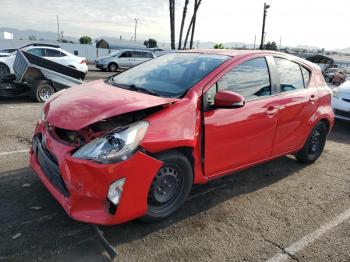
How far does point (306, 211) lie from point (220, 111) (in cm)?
155

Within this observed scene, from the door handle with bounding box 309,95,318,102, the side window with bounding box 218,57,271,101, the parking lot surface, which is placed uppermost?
the side window with bounding box 218,57,271,101

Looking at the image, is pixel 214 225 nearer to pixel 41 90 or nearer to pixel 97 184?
pixel 97 184

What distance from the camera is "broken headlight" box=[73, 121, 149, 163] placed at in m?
2.98

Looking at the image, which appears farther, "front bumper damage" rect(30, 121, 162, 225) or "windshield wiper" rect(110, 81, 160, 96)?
"windshield wiper" rect(110, 81, 160, 96)

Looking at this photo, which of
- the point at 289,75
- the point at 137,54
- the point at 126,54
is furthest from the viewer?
the point at 137,54

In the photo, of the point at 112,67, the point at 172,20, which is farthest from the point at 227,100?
the point at 172,20

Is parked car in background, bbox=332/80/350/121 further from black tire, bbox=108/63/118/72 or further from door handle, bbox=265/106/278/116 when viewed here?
black tire, bbox=108/63/118/72

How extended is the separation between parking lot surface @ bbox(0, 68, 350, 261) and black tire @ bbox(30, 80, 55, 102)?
16.0 feet

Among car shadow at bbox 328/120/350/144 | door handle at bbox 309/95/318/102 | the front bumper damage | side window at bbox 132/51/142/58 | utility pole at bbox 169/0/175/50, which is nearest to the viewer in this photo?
the front bumper damage

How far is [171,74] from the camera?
4180mm

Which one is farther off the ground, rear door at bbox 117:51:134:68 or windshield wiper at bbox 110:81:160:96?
windshield wiper at bbox 110:81:160:96

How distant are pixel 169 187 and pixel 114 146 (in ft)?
2.73

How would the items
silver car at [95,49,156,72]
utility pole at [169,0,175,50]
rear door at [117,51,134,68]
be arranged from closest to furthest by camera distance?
silver car at [95,49,156,72] → rear door at [117,51,134,68] → utility pole at [169,0,175,50]

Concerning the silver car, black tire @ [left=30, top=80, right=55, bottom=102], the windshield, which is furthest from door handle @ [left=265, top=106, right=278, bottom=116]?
the silver car
